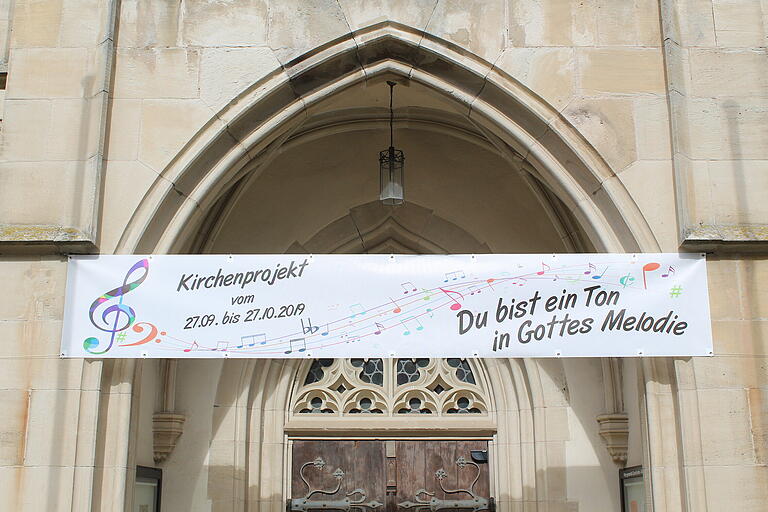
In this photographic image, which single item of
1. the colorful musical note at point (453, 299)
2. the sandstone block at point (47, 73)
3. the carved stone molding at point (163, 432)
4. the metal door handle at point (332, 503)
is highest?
the sandstone block at point (47, 73)

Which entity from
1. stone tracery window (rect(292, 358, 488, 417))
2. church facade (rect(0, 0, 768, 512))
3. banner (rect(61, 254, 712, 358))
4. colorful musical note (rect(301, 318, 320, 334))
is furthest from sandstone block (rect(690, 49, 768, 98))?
stone tracery window (rect(292, 358, 488, 417))

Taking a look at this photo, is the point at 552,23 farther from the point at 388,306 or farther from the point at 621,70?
the point at 388,306

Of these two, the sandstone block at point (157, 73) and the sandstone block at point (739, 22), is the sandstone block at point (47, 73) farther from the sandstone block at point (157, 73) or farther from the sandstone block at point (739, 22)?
the sandstone block at point (739, 22)

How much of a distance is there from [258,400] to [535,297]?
289 cm

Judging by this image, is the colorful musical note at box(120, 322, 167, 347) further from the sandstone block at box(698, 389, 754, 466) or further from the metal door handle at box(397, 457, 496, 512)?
the sandstone block at box(698, 389, 754, 466)

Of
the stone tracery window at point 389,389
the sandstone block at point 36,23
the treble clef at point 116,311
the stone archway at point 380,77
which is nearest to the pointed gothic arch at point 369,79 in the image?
the stone archway at point 380,77

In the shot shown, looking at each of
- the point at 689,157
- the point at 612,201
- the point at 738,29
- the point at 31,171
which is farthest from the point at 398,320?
the point at 738,29

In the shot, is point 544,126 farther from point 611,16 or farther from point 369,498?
point 369,498

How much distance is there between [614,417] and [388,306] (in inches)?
93.8

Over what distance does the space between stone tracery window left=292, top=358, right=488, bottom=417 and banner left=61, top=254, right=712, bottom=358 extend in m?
2.32

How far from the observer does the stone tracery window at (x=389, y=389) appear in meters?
7.84

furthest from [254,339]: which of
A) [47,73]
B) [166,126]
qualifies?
[47,73]

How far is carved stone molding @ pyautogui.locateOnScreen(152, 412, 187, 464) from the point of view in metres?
7.22

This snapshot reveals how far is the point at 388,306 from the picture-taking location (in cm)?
566
